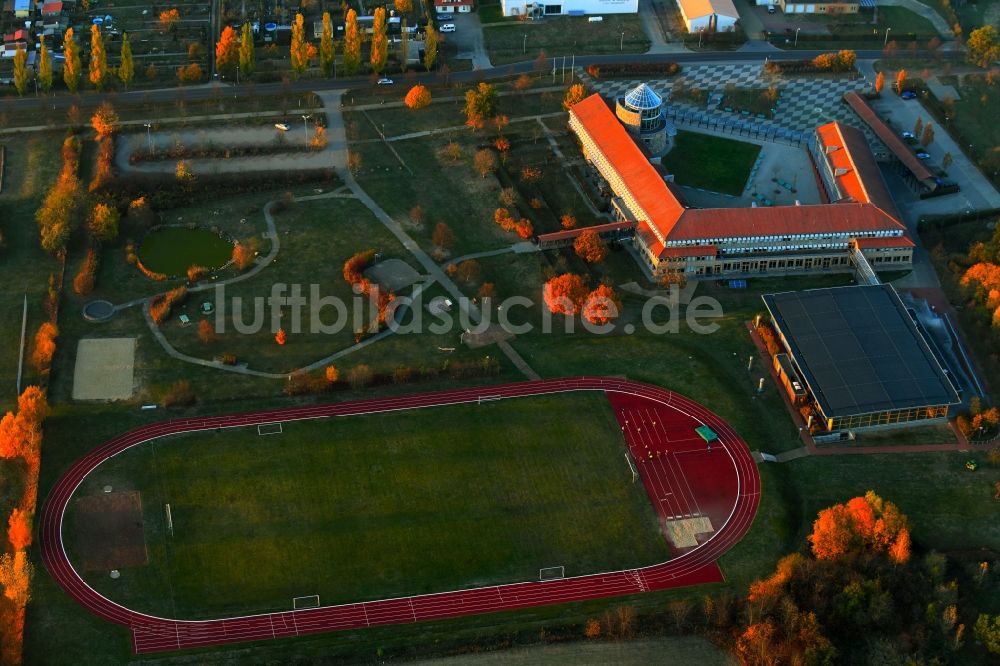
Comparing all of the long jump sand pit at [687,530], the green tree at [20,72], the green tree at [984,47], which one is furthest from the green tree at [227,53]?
the green tree at [984,47]

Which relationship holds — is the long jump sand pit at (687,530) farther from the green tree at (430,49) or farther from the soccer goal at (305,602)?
the green tree at (430,49)

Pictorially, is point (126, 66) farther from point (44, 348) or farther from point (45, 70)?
point (44, 348)

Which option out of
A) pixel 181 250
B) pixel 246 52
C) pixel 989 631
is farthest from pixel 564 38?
pixel 989 631

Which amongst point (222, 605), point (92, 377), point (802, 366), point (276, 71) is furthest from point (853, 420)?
point (276, 71)

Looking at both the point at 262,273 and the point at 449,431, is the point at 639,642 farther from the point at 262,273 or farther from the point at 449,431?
the point at 262,273

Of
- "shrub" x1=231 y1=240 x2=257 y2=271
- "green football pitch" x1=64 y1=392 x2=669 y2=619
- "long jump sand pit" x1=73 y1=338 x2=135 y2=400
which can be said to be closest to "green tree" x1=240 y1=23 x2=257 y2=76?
"shrub" x1=231 y1=240 x2=257 y2=271
